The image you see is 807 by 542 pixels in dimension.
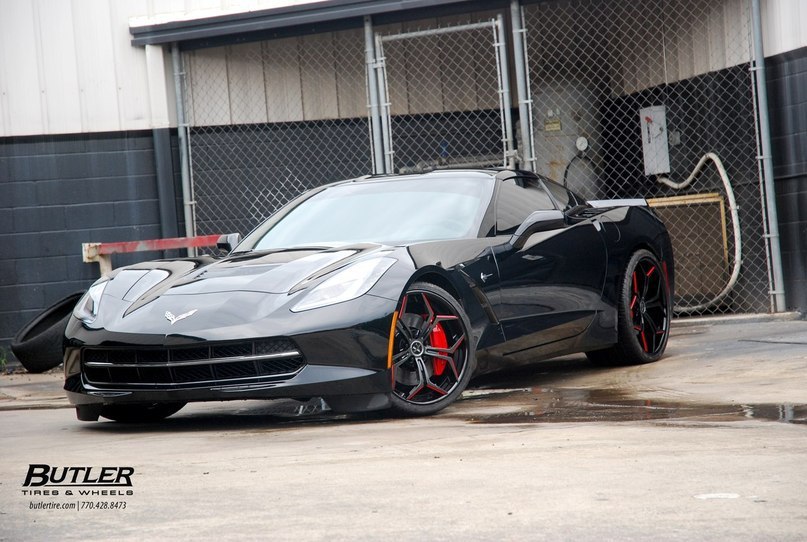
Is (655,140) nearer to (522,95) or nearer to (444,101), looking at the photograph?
(522,95)

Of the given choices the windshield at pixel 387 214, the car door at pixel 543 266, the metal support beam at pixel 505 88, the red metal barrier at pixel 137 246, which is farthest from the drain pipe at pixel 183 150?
the car door at pixel 543 266

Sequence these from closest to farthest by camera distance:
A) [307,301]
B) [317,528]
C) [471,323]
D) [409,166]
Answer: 1. [317,528]
2. [307,301]
3. [471,323]
4. [409,166]

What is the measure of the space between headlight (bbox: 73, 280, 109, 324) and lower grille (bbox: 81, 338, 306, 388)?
1.20 feet

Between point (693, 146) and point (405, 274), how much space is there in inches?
267

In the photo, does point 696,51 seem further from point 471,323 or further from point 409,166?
point 471,323

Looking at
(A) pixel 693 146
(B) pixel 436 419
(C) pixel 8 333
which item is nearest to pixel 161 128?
(C) pixel 8 333

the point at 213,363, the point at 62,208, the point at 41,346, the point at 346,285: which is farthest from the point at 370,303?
the point at 62,208

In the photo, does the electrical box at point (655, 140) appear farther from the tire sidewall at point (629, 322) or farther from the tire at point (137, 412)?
the tire at point (137, 412)

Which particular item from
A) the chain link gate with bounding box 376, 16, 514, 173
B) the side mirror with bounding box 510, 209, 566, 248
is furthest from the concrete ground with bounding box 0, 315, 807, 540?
the chain link gate with bounding box 376, 16, 514, 173

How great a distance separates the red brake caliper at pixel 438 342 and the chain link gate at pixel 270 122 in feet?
21.0

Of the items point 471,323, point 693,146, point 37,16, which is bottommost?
point 471,323

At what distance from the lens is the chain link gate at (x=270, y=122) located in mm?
12047

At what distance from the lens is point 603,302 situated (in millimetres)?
7344

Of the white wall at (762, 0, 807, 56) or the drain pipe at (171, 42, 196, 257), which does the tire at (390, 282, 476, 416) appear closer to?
the white wall at (762, 0, 807, 56)
